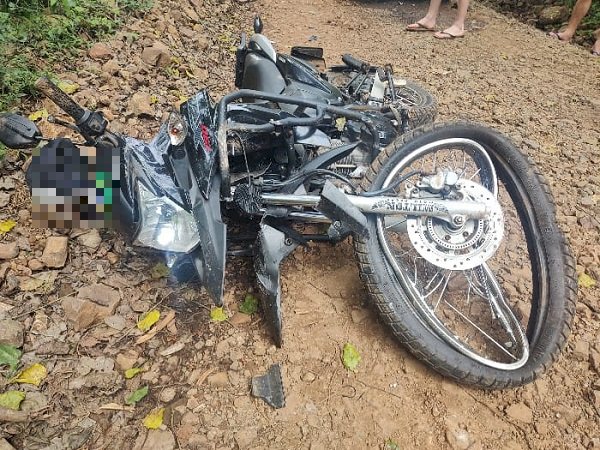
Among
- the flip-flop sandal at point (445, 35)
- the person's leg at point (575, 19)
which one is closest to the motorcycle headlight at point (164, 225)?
the flip-flop sandal at point (445, 35)

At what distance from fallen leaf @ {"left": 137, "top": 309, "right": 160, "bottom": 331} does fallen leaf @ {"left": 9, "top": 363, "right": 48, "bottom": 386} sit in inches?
19.4

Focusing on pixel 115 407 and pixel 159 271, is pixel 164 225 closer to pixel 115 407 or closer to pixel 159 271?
pixel 159 271

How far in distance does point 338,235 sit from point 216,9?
18.3 ft

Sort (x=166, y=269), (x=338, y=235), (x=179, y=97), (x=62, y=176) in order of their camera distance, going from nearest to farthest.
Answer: (x=62, y=176), (x=338, y=235), (x=166, y=269), (x=179, y=97)

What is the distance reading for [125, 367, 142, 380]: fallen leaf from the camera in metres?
2.27

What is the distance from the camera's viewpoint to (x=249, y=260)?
2926 mm

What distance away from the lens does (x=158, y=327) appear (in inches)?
98.7

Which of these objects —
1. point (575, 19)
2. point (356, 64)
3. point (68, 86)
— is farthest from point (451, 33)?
point (68, 86)

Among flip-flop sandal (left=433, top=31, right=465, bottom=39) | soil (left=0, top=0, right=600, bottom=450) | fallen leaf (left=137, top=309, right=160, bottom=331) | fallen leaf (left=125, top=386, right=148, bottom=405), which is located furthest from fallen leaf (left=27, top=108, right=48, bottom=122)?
flip-flop sandal (left=433, top=31, right=465, bottom=39)

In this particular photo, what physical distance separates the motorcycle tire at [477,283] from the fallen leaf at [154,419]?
116 centimetres

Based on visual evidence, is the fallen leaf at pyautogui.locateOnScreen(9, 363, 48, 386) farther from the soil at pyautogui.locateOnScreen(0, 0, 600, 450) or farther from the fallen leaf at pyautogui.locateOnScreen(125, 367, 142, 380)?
the fallen leaf at pyautogui.locateOnScreen(125, 367, 142, 380)

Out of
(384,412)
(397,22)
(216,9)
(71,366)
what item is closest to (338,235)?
(384,412)

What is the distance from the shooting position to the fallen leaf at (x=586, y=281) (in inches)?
113

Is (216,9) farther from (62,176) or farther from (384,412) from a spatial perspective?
(384,412)
